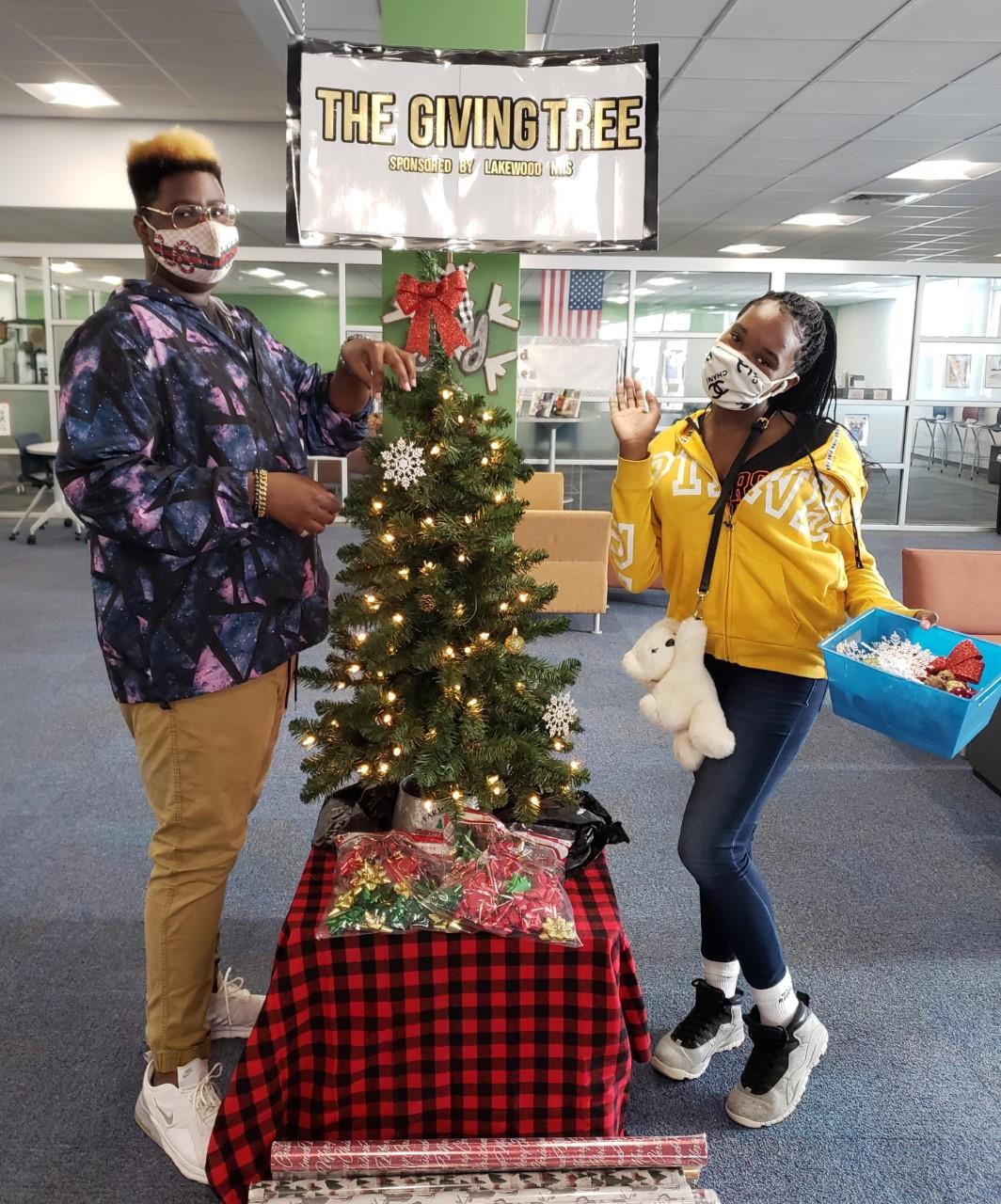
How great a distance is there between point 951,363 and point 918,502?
5.97 feet

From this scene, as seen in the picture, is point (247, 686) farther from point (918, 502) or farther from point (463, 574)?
point (918, 502)

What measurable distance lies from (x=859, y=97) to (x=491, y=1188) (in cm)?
666

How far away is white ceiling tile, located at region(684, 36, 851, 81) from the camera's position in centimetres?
528

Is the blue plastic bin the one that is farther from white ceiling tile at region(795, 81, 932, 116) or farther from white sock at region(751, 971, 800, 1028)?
white ceiling tile at region(795, 81, 932, 116)

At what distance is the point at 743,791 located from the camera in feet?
5.79

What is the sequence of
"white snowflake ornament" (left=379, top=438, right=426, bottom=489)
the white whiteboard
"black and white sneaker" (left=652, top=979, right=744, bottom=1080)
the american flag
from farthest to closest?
the american flag
the white whiteboard
"black and white sneaker" (left=652, top=979, right=744, bottom=1080)
"white snowflake ornament" (left=379, top=438, right=426, bottom=489)

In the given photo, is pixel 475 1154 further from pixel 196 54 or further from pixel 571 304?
pixel 571 304

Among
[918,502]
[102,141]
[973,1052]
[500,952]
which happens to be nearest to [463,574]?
[500,952]

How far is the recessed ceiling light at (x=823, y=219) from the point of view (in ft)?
35.7

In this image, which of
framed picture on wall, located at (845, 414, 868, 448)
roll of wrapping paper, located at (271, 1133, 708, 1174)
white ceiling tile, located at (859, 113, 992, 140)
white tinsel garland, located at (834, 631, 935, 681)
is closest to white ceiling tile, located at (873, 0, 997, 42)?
white ceiling tile, located at (859, 113, 992, 140)

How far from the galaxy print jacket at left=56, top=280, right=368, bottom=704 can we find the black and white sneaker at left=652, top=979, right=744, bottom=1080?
114 centimetres

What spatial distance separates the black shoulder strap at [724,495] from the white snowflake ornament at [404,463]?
0.54 metres

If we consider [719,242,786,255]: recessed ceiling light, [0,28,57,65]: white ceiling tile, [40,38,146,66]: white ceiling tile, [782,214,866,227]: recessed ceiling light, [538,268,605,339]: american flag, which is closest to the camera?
[0,28,57,65]: white ceiling tile

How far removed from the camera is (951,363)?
40.0ft
